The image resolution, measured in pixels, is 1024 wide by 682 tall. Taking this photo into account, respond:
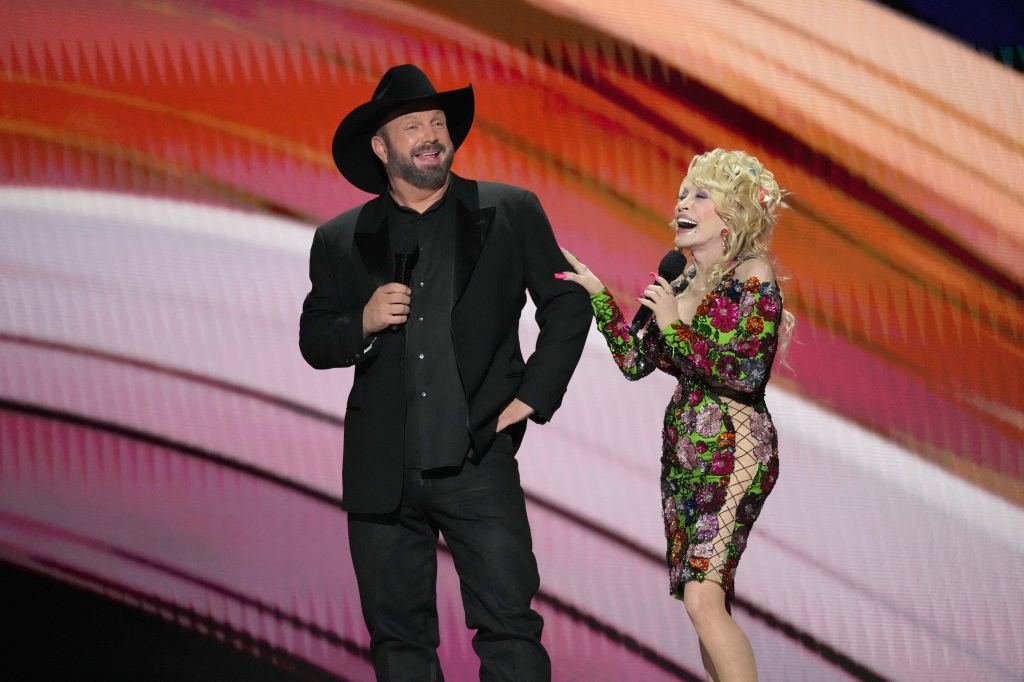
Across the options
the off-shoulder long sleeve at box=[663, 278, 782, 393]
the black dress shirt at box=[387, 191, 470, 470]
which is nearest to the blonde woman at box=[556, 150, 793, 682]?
the off-shoulder long sleeve at box=[663, 278, 782, 393]

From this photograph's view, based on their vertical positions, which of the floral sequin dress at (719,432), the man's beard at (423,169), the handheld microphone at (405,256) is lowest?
the floral sequin dress at (719,432)

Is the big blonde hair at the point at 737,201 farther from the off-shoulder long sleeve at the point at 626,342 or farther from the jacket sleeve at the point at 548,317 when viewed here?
the jacket sleeve at the point at 548,317

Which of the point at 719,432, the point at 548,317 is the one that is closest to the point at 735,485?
the point at 719,432

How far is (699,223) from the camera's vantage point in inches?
94.2

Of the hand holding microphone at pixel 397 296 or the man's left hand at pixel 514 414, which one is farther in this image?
the man's left hand at pixel 514 414

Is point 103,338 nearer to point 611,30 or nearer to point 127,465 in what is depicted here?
point 127,465

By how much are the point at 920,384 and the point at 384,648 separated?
1.74 meters

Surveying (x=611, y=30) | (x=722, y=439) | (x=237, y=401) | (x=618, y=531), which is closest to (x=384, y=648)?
(x=722, y=439)

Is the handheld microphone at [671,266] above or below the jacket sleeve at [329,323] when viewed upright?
above

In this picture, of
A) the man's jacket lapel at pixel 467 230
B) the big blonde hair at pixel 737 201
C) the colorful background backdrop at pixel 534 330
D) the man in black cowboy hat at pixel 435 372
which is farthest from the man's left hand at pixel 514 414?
the colorful background backdrop at pixel 534 330

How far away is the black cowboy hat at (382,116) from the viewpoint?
7.89ft

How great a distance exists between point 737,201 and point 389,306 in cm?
80

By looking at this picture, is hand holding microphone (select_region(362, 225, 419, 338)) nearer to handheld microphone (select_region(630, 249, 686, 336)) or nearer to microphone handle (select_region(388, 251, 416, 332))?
microphone handle (select_region(388, 251, 416, 332))

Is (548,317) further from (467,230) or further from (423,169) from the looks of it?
(423,169)
